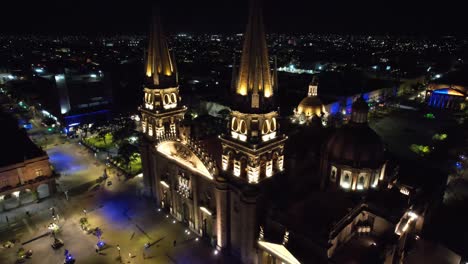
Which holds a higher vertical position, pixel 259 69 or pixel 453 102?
pixel 259 69

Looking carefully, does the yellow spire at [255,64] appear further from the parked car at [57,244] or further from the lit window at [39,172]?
the lit window at [39,172]

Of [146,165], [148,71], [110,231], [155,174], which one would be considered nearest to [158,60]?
[148,71]

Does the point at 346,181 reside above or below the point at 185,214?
above

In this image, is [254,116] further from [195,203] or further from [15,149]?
[15,149]

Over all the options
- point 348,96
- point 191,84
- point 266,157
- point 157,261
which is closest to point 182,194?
point 157,261

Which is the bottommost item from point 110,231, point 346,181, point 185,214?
point 110,231

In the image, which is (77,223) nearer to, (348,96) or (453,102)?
(348,96)
